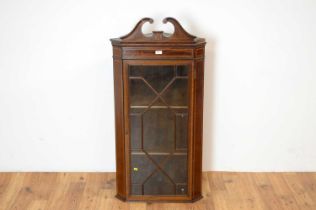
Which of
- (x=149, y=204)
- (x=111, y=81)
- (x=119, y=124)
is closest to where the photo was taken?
(x=119, y=124)

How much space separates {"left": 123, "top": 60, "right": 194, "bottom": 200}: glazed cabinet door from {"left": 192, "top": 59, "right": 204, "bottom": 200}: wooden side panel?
3cm

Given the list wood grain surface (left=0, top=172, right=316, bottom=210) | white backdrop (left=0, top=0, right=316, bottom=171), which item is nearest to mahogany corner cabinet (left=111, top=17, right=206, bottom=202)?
wood grain surface (left=0, top=172, right=316, bottom=210)

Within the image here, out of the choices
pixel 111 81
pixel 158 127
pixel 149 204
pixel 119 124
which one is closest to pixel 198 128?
pixel 158 127

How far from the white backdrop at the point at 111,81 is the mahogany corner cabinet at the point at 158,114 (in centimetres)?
38

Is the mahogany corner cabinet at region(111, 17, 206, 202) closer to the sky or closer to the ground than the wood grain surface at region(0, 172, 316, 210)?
closer to the sky

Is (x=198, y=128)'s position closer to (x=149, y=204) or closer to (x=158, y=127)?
(x=158, y=127)

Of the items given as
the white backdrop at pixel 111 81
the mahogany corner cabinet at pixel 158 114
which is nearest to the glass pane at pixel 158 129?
the mahogany corner cabinet at pixel 158 114

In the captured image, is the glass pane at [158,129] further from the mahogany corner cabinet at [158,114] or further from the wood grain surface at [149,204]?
the wood grain surface at [149,204]

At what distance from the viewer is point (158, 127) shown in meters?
2.93

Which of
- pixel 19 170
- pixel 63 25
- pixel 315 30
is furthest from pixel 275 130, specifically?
pixel 19 170

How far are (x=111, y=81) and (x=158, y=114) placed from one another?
1.64 ft

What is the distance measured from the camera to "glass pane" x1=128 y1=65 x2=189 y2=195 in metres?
2.81

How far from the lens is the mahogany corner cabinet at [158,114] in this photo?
271 centimetres

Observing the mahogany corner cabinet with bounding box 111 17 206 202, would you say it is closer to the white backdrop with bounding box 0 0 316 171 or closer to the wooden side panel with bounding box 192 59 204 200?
the wooden side panel with bounding box 192 59 204 200
